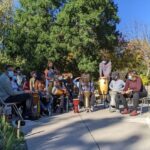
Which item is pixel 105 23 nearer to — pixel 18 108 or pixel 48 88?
pixel 48 88

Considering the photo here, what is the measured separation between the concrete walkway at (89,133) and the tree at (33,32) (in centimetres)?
1241

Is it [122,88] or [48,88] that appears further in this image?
[48,88]

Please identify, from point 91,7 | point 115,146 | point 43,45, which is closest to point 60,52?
point 43,45

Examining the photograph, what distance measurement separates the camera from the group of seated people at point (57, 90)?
43.1ft

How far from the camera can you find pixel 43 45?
84.9 feet

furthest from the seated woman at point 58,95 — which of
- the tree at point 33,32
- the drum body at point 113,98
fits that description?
the tree at point 33,32

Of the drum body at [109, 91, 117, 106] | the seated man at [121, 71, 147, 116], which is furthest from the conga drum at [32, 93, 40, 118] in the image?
the seated man at [121, 71, 147, 116]

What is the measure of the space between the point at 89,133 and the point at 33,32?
16498 mm

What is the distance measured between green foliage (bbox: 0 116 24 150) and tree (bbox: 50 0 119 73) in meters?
15.5

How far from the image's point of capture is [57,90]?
16.0 m

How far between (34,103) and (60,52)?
12819 millimetres

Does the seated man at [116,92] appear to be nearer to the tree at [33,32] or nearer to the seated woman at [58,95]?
the seated woman at [58,95]

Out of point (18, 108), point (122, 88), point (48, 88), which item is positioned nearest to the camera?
point (18, 108)

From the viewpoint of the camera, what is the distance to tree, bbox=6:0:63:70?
85.0ft
